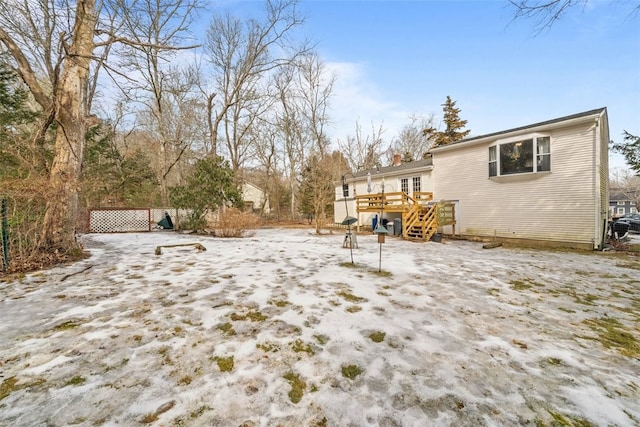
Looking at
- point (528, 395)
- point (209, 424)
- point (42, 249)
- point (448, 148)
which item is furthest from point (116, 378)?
point (448, 148)

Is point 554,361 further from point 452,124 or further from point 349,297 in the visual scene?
point 452,124

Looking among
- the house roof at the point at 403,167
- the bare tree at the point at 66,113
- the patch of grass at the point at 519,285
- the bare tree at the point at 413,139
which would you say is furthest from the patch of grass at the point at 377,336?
the bare tree at the point at 413,139

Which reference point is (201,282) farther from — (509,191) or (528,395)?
(509,191)

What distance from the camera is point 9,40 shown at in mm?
5258

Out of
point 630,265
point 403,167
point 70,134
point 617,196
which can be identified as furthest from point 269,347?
point 617,196

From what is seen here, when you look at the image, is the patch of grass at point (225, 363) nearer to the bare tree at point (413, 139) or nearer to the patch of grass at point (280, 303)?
the patch of grass at point (280, 303)

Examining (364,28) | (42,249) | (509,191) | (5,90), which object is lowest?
(42,249)

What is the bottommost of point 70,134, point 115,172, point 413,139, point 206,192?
point 206,192

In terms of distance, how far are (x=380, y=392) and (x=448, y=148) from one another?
1246 cm

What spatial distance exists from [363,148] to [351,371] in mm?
25492

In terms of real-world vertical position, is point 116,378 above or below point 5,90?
below

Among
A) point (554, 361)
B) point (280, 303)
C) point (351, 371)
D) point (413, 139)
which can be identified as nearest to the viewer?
point (351, 371)

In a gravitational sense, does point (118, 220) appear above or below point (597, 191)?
below

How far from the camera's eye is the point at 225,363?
2.05 meters
